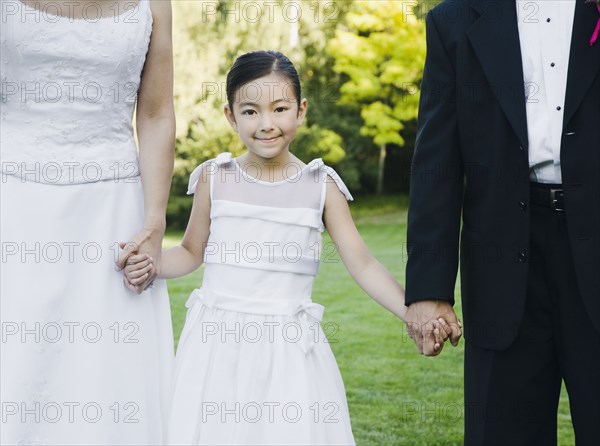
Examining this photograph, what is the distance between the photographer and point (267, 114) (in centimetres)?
329

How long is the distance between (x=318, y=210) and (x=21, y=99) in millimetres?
1076

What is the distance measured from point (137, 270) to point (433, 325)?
39.7 inches

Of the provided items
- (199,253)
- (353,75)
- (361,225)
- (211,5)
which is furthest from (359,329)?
(353,75)

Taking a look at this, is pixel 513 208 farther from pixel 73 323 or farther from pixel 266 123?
pixel 73 323

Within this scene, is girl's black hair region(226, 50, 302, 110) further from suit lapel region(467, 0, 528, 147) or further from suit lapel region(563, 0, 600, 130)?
suit lapel region(563, 0, 600, 130)

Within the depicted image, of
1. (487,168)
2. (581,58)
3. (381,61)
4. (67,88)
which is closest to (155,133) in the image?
(67,88)

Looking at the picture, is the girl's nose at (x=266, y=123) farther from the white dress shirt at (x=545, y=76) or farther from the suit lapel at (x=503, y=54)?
the white dress shirt at (x=545, y=76)

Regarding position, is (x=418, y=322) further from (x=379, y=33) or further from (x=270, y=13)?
(x=379, y=33)

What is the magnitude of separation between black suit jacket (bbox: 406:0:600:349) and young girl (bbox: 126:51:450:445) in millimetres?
333

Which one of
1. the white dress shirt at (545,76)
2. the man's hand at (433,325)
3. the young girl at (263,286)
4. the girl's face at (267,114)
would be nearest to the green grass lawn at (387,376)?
the young girl at (263,286)

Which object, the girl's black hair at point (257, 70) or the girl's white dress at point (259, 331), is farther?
the girl's black hair at point (257, 70)

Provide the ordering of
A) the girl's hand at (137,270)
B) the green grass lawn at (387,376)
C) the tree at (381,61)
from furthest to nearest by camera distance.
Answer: the tree at (381,61)
the green grass lawn at (387,376)
the girl's hand at (137,270)

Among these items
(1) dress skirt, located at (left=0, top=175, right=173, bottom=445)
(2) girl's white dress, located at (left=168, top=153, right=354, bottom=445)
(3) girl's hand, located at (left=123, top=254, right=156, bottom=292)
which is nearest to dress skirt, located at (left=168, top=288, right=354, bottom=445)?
(2) girl's white dress, located at (left=168, top=153, right=354, bottom=445)

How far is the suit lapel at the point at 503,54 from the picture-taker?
9.46ft
